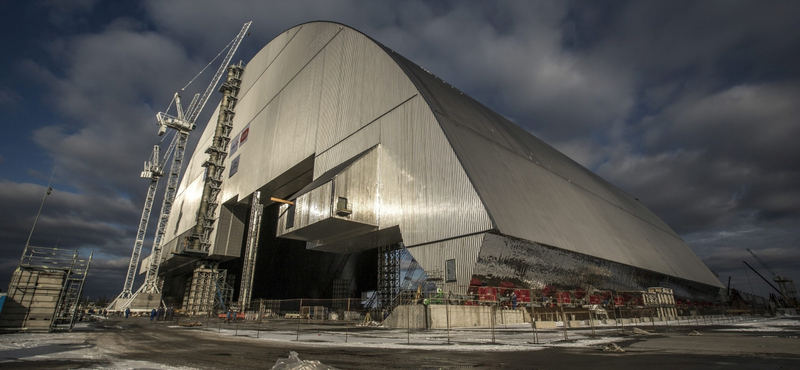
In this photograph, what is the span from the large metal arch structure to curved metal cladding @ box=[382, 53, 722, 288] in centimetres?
15

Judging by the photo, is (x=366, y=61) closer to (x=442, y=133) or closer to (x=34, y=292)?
(x=442, y=133)

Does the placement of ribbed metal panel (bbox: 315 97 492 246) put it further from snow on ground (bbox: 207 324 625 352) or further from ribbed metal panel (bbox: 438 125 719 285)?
snow on ground (bbox: 207 324 625 352)

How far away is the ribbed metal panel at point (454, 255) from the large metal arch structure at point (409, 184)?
0.06 meters

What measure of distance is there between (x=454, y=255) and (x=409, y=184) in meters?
5.68

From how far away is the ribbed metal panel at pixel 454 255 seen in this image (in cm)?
1931

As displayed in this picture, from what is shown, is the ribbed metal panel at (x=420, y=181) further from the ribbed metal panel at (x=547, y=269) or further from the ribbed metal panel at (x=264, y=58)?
the ribbed metal panel at (x=264, y=58)

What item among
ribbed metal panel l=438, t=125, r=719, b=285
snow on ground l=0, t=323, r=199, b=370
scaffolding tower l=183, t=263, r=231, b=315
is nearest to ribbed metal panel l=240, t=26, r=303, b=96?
scaffolding tower l=183, t=263, r=231, b=315

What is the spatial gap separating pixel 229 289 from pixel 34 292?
3234 centimetres

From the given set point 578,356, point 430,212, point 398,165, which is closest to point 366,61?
point 398,165

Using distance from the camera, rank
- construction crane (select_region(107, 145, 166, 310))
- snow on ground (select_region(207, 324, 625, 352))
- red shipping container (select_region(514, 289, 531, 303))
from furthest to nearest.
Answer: construction crane (select_region(107, 145, 166, 310)), red shipping container (select_region(514, 289, 531, 303)), snow on ground (select_region(207, 324, 625, 352))

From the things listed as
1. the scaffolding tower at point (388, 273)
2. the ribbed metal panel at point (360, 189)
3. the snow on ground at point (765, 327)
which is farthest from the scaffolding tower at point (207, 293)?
the snow on ground at point (765, 327)

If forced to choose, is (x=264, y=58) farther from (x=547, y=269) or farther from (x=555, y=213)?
(x=547, y=269)

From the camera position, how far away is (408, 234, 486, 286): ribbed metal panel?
19.3m

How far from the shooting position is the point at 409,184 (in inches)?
933
